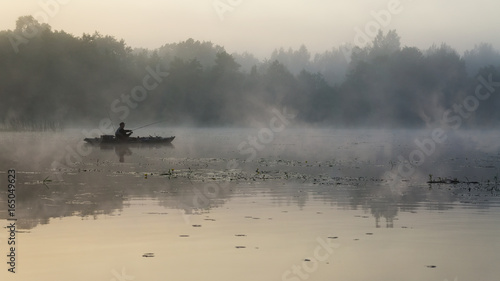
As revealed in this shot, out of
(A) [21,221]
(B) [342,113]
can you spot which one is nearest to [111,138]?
(A) [21,221]

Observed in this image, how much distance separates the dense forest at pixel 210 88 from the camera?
11419cm

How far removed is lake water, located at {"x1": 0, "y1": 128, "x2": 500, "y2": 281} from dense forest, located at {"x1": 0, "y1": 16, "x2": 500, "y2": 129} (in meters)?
79.7

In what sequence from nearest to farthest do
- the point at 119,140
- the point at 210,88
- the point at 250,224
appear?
the point at 250,224 < the point at 119,140 < the point at 210,88

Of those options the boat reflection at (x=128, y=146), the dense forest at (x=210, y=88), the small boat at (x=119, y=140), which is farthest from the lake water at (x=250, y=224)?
the dense forest at (x=210, y=88)

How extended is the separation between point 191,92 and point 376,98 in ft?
114

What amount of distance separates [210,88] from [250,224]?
123273mm

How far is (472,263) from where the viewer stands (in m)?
15.2

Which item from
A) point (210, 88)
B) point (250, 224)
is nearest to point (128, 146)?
point (250, 224)

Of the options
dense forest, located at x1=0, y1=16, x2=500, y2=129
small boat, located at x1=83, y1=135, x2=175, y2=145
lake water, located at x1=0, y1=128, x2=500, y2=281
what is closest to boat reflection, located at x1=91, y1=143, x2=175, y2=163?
small boat, located at x1=83, y1=135, x2=175, y2=145

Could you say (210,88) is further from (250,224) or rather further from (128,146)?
(250,224)

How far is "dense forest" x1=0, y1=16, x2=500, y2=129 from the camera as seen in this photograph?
375ft

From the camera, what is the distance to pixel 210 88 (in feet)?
467

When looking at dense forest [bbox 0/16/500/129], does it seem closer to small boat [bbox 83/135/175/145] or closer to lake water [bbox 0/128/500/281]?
small boat [bbox 83/135/175/145]

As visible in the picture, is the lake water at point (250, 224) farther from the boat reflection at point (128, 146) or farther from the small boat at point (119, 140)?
the small boat at point (119, 140)
